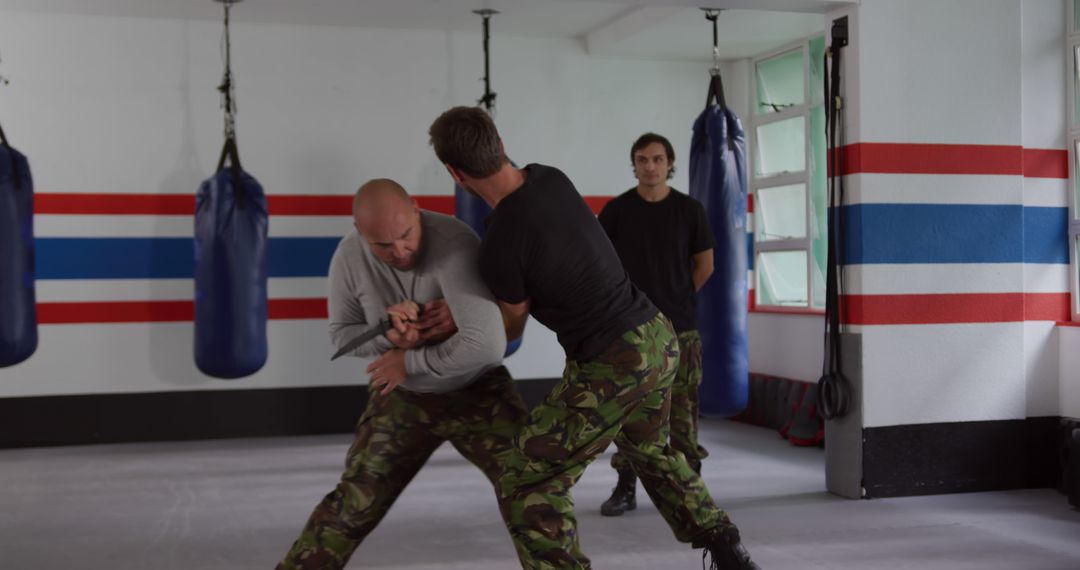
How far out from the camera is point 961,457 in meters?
5.38

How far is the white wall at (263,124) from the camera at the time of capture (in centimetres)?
734

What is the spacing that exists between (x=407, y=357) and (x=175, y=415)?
5236mm

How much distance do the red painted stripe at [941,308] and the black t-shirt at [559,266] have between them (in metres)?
2.55

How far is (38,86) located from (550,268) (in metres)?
5.76

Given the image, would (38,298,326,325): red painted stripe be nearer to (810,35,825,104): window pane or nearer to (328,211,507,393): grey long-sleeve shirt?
(810,35,825,104): window pane

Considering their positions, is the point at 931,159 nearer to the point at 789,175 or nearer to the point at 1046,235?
the point at 1046,235

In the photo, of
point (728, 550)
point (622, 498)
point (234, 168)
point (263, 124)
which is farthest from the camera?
point (263, 124)

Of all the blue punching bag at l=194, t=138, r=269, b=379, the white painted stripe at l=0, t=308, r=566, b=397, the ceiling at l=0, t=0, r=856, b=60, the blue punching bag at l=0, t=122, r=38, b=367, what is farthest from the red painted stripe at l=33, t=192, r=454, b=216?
the blue punching bag at l=0, t=122, r=38, b=367

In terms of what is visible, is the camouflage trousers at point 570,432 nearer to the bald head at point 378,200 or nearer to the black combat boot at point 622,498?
the bald head at point 378,200

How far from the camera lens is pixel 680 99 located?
27.9ft

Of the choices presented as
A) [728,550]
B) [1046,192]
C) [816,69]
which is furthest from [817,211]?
Answer: [728,550]

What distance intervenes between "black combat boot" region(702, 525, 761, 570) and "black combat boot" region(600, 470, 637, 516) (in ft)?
5.00

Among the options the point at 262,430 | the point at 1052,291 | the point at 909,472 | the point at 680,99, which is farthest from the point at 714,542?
the point at 680,99

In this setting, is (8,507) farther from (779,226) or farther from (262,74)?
(779,226)
